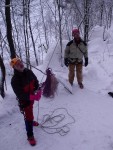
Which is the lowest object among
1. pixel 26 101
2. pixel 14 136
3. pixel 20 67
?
pixel 14 136

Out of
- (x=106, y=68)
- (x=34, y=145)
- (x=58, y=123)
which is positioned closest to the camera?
(x=34, y=145)

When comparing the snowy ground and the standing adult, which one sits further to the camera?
the standing adult

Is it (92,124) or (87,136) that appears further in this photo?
(92,124)

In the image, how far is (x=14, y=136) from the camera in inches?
197

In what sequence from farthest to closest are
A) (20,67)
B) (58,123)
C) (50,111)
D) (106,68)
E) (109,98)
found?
(106,68), (109,98), (50,111), (58,123), (20,67)

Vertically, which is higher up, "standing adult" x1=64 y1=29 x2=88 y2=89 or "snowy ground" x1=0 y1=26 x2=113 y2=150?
"standing adult" x1=64 y1=29 x2=88 y2=89

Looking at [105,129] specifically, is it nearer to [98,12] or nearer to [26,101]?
[26,101]

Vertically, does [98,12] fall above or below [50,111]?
above

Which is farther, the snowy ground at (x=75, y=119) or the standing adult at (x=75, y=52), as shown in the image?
the standing adult at (x=75, y=52)

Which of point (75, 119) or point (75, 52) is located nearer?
point (75, 119)

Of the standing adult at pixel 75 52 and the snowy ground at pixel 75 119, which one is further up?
the standing adult at pixel 75 52

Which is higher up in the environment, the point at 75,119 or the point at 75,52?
the point at 75,52

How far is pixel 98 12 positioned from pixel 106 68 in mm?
15938

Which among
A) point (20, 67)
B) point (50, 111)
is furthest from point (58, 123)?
point (20, 67)
